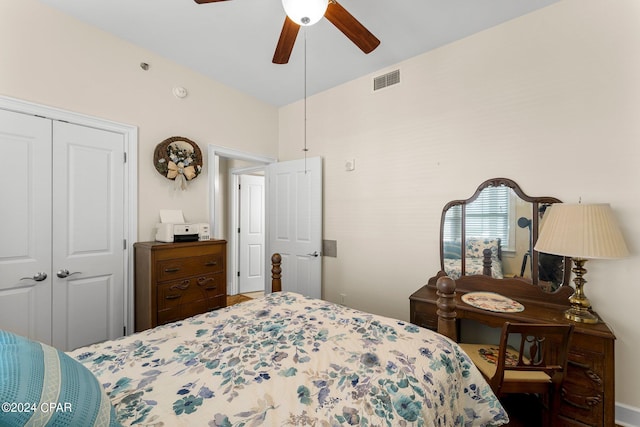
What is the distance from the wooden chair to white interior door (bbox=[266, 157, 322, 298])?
1922mm

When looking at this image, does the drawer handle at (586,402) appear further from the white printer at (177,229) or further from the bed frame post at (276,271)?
the white printer at (177,229)

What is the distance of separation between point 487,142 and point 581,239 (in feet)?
3.34

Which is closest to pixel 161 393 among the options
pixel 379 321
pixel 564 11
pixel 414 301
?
pixel 379 321

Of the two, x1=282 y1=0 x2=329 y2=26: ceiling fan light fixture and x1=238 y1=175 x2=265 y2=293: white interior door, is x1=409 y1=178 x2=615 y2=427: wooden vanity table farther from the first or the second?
x1=238 y1=175 x2=265 y2=293: white interior door

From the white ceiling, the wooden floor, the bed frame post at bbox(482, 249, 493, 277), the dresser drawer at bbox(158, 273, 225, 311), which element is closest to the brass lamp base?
the bed frame post at bbox(482, 249, 493, 277)

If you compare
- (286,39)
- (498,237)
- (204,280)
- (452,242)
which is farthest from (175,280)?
(498,237)

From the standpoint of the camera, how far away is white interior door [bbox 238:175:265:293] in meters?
4.75

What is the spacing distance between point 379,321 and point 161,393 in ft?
3.52

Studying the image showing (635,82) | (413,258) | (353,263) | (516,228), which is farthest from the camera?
(353,263)

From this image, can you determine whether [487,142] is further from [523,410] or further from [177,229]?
[177,229]

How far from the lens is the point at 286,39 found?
1749 mm

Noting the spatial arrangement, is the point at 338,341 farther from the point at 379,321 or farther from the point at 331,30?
the point at 331,30

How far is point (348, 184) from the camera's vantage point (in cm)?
324

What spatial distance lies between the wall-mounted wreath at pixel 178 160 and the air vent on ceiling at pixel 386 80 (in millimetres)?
2018
